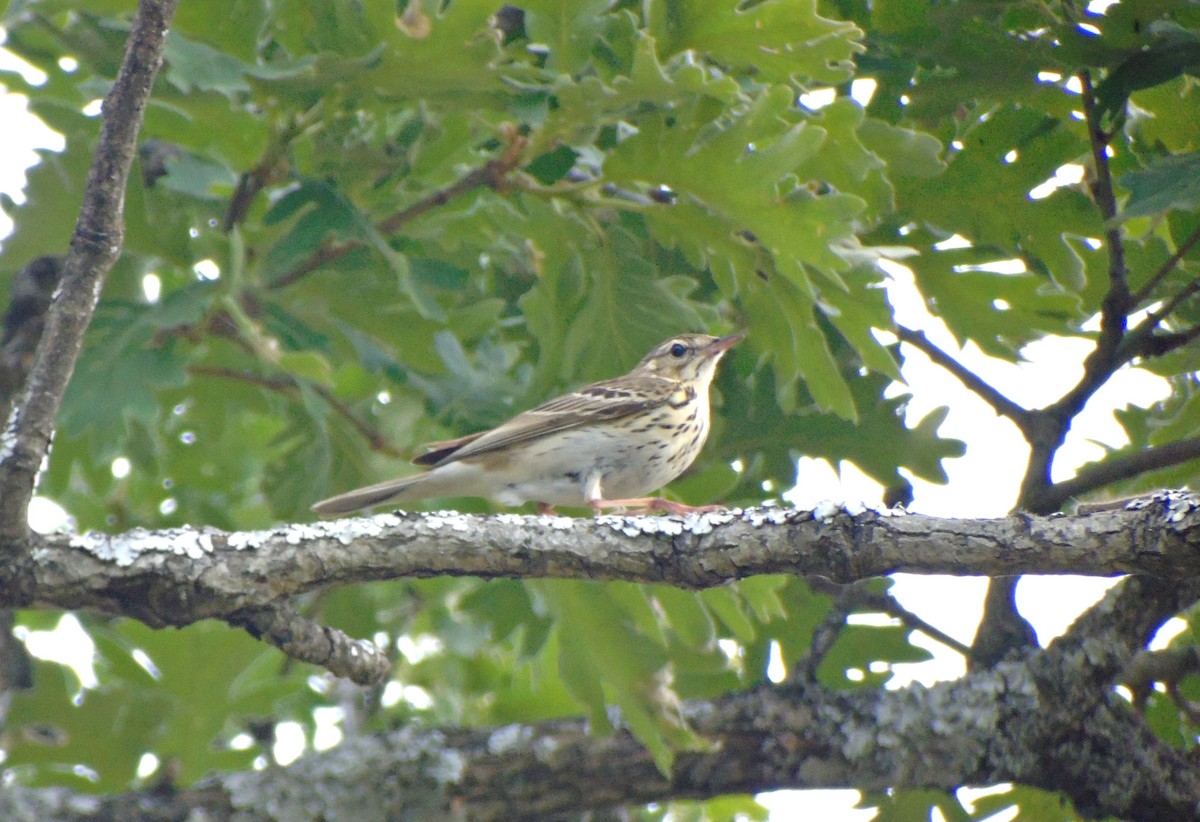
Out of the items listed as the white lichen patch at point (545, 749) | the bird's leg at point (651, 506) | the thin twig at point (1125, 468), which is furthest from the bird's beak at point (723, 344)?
the white lichen patch at point (545, 749)

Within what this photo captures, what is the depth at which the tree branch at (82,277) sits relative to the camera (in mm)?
3143

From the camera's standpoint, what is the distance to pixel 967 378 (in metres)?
4.90

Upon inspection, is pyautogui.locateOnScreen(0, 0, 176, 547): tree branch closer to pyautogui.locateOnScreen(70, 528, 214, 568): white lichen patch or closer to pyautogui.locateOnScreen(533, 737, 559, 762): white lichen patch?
pyautogui.locateOnScreen(70, 528, 214, 568): white lichen patch

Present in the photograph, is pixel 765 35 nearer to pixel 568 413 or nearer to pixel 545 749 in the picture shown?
pixel 568 413

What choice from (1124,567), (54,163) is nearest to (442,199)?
(54,163)

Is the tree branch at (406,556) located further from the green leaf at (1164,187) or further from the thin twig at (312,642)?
the green leaf at (1164,187)

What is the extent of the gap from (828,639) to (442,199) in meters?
2.12

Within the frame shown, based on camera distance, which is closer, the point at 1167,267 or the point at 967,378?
the point at 1167,267

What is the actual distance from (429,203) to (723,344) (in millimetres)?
1389

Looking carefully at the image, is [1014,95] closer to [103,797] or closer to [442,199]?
[442,199]

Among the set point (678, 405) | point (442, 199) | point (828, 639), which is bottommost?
point (828, 639)

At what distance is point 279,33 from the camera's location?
15.5ft

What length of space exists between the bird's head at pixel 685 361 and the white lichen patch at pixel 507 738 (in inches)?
67.4

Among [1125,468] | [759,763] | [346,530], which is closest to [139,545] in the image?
[346,530]
